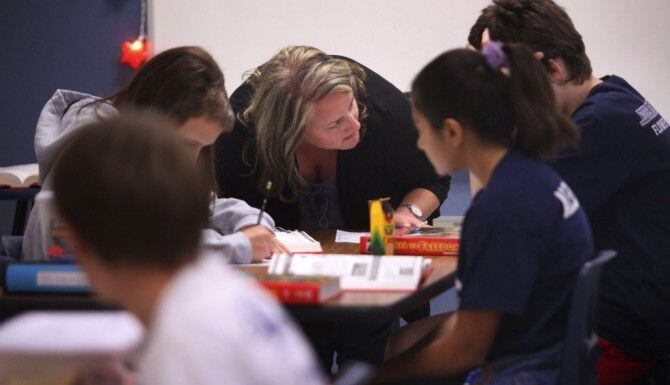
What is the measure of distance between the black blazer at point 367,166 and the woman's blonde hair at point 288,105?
0.06 meters

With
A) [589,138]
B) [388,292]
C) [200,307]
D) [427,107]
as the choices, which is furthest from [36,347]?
[589,138]

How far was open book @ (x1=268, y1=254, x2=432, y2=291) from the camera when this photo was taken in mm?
1763

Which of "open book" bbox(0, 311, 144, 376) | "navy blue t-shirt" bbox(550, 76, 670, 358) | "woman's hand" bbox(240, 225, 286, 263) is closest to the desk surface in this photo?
"woman's hand" bbox(240, 225, 286, 263)

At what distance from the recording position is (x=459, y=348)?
64.1 inches

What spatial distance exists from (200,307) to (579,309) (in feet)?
2.84

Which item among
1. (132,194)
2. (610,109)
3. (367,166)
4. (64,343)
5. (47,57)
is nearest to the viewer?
(64,343)

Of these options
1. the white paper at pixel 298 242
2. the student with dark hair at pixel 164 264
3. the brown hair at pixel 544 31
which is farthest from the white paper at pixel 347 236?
the student with dark hair at pixel 164 264

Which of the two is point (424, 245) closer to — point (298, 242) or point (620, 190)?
point (298, 242)

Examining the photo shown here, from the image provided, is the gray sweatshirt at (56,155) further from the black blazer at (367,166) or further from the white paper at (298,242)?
the black blazer at (367,166)

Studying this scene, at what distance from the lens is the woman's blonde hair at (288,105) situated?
9.07 feet

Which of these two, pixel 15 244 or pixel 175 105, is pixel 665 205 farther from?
pixel 15 244

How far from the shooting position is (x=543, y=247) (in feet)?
5.33

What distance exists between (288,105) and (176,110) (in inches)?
31.4

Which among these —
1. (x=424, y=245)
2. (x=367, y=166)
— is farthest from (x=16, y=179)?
(x=424, y=245)
